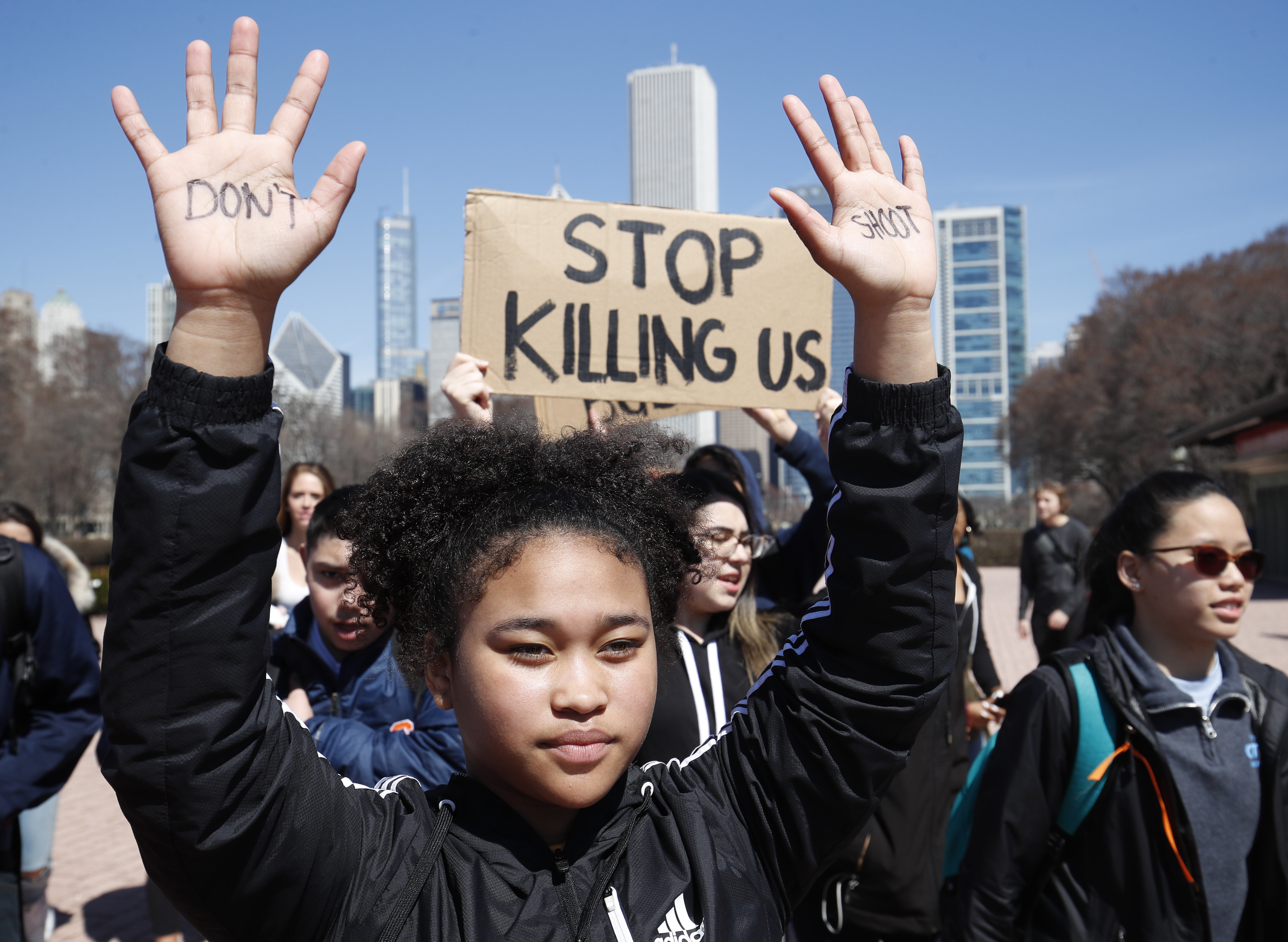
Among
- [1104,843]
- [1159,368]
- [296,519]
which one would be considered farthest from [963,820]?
[1159,368]

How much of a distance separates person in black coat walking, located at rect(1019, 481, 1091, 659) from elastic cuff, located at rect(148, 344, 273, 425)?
812 centimetres

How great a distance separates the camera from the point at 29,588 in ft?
10.8

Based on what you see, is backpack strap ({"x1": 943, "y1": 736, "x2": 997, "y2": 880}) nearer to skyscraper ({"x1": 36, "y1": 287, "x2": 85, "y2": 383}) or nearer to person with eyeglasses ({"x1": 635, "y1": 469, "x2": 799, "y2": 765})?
person with eyeglasses ({"x1": 635, "y1": 469, "x2": 799, "y2": 765})

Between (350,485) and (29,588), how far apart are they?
128 centimetres

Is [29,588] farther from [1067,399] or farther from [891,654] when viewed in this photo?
[1067,399]

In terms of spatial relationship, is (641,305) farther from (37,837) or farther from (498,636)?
(37,837)

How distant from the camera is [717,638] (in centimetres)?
337

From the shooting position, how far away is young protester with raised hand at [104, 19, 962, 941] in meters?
1.26

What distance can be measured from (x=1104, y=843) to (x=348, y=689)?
2045mm

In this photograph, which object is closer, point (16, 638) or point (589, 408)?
point (16, 638)

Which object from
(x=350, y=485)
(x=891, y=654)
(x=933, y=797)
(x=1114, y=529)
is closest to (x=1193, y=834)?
(x=1114, y=529)

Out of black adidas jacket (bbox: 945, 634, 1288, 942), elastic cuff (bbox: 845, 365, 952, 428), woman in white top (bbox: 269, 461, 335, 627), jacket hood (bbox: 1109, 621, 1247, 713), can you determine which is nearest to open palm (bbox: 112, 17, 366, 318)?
elastic cuff (bbox: 845, 365, 952, 428)

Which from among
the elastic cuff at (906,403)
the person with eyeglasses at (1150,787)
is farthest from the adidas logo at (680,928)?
the person with eyeglasses at (1150,787)

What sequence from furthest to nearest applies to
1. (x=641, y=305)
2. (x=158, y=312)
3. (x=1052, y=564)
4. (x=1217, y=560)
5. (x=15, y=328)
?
(x=158, y=312), (x=15, y=328), (x=1052, y=564), (x=641, y=305), (x=1217, y=560)
